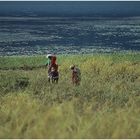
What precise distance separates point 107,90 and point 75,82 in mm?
2956

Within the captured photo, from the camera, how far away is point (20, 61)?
35750 millimetres

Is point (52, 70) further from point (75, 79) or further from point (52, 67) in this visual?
point (75, 79)

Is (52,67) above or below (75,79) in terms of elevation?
above

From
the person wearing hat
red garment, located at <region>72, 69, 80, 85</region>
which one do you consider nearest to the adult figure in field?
the person wearing hat

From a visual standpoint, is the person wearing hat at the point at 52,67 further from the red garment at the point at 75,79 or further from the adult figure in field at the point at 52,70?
the red garment at the point at 75,79

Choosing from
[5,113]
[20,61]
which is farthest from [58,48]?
[5,113]

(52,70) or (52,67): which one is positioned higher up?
(52,67)

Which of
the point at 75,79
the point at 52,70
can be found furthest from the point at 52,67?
the point at 75,79

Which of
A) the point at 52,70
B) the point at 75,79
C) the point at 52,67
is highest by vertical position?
the point at 52,67

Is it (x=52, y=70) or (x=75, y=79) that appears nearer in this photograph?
(x=75, y=79)

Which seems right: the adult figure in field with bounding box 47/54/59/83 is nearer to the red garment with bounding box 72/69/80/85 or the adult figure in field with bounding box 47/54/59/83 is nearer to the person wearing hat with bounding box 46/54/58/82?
the person wearing hat with bounding box 46/54/58/82

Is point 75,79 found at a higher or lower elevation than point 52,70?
lower

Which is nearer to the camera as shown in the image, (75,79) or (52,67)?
(75,79)

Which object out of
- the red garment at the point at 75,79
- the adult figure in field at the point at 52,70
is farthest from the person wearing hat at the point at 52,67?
the red garment at the point at 75,79
